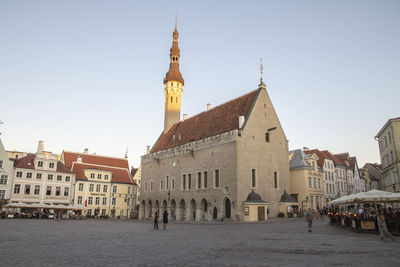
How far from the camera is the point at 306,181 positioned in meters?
44.5

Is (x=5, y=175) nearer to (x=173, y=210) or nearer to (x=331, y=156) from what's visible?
(x=173, y=210)

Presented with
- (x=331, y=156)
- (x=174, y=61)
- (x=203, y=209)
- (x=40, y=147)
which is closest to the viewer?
(x=203, y=209)

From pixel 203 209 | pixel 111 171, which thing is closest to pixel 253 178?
pixel 203 209

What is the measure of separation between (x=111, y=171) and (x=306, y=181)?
33538 mm

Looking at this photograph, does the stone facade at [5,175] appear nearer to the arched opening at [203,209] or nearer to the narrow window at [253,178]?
the arched opening at [203,209]

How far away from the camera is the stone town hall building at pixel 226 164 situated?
115ft

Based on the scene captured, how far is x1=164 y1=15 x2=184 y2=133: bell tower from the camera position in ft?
178

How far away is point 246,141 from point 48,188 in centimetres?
3200

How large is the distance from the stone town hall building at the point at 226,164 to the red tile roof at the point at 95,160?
1534cm

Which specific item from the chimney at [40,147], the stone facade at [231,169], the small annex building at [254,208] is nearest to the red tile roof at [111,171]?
the chimney at [40,147]

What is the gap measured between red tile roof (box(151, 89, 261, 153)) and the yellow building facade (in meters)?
13.3

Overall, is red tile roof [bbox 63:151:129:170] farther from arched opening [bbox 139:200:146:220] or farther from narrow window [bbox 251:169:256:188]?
narrow window [bbox 251:169:256:188]

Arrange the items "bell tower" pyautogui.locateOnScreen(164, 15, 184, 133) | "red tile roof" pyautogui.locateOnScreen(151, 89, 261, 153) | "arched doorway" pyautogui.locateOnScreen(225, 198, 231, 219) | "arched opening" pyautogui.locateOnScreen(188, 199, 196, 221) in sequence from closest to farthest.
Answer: "arched doorway" pyautogui.locateOnScreen(225, 198, 231, 219)
"red tile roof" pyautogui.locateOnScreen(151, 89, 261, 153)
"arched opening" pyautogui.locateOnScreen(188, 199, 196, 221)
"bell tower" pyautogui.locateOnScreen(164, 15, 184, 133)

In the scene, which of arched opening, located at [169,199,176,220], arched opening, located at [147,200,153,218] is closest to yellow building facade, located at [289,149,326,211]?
arched opening, located at [169,199,176,220]
